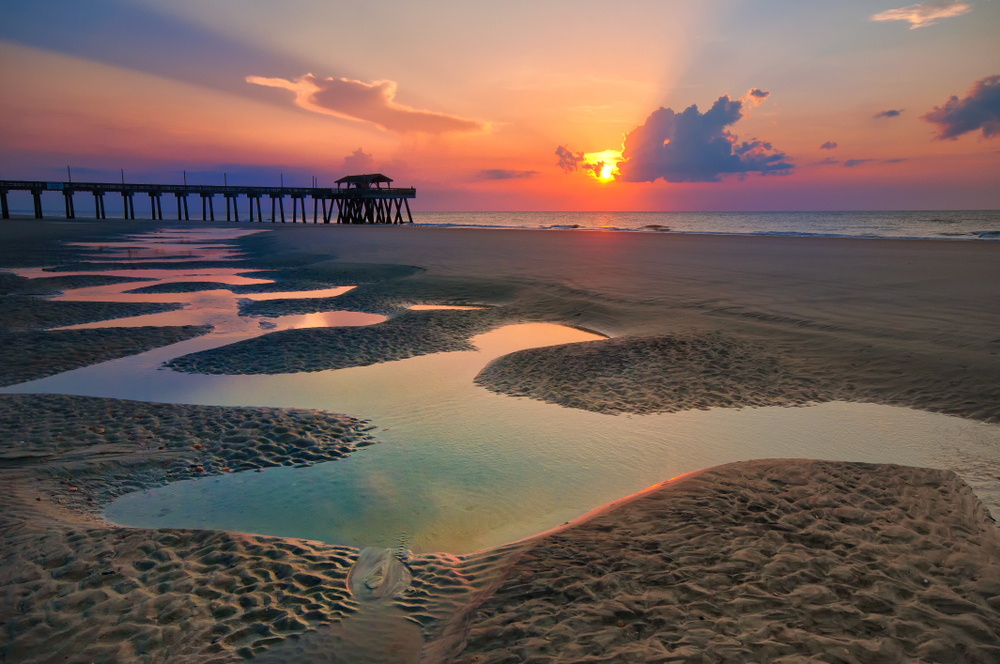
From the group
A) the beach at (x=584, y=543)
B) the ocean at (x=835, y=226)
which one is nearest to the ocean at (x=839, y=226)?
the ocean at (x=835, y=226)

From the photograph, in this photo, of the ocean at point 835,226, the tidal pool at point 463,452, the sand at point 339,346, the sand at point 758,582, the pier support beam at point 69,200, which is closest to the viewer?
the sand at point 758,582

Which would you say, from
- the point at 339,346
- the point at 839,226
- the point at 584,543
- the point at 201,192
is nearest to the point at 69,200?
the point at 201,192

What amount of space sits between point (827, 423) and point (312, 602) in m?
6.56

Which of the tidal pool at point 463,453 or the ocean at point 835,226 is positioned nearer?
the tidal pool at point 463,453

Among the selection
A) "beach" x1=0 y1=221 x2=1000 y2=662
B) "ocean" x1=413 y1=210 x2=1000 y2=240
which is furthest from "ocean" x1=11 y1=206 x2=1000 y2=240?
"beach" x1=0 y1=221 x2=1000 y2=662

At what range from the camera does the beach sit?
3.26m

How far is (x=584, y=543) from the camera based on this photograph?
13.8 ft

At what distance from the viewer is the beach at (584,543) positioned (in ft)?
10.7

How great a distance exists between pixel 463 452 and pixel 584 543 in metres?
2.38

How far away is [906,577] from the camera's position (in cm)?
375

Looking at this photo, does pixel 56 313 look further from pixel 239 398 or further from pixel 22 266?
pixel 22 266

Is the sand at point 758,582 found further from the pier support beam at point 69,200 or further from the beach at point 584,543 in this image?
the pier support beam at point 69,200

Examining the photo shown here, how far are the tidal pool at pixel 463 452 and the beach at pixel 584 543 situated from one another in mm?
321

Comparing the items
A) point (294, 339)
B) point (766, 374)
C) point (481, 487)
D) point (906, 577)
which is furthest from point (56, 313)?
point (906, 577)
